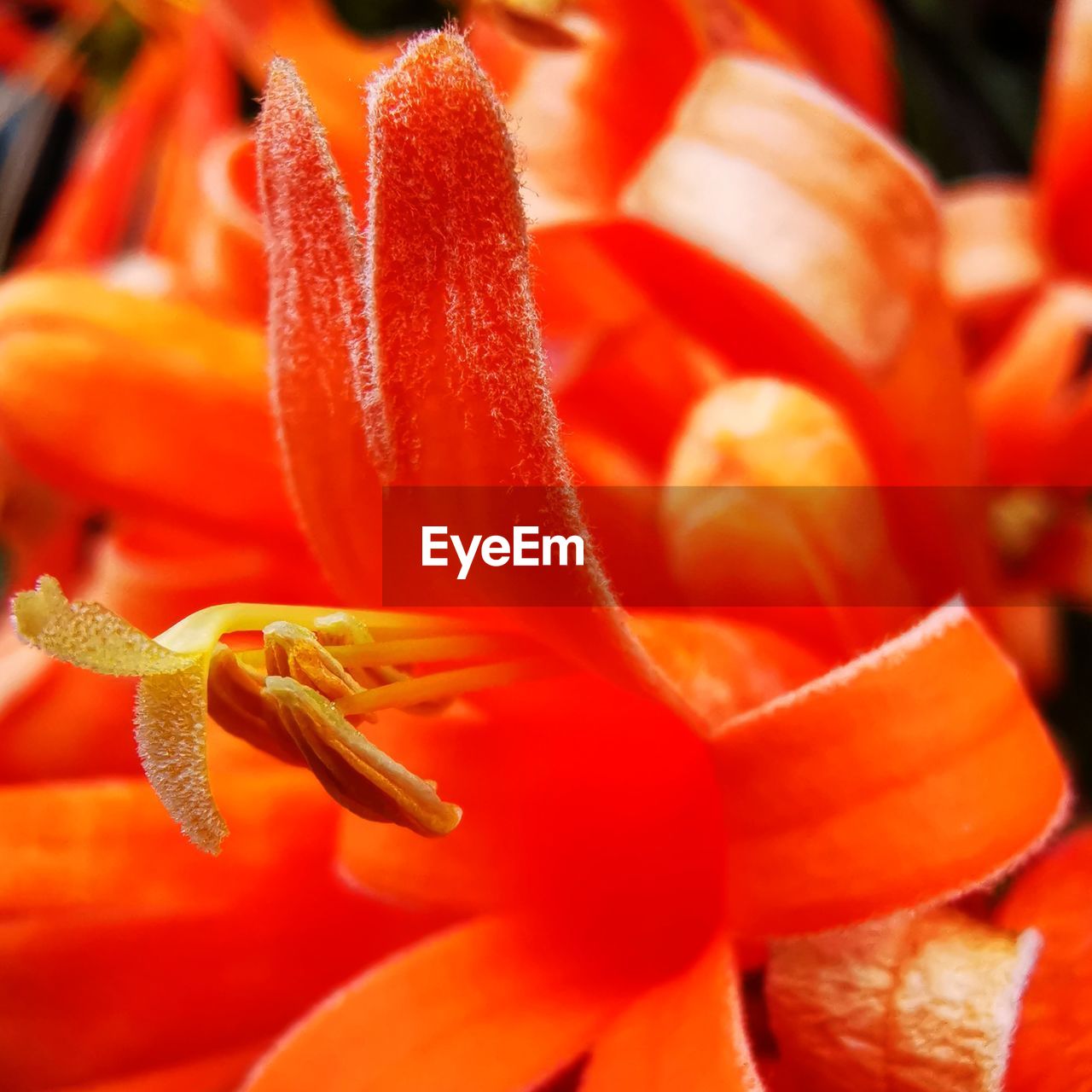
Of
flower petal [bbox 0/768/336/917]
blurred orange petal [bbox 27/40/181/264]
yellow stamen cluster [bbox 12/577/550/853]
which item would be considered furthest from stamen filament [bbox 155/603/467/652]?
blurred orange petal [bbox 27/40/181/264]

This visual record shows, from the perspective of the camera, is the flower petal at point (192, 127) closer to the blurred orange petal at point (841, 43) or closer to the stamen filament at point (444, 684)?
the blurred orange petal at point (841, 43)

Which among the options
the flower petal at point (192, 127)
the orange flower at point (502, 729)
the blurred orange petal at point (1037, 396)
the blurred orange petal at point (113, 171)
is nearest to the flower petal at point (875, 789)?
the orange flower at point (502, 729)

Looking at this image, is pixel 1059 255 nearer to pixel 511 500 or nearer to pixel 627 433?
pixel 627 433

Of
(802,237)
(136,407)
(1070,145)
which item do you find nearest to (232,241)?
(136,407)

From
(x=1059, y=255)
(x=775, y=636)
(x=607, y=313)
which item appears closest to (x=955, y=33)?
(x=1059, y=255)

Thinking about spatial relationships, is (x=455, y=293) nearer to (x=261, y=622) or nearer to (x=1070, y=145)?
(x=261, y=622)

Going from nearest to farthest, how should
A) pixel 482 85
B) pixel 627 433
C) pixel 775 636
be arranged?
pixel 482 85 < pixel 775 636 < pixel 627 433

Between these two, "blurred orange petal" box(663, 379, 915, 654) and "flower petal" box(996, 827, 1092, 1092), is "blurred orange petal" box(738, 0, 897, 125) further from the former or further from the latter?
"flower petal" box(996, 827, 1092, 1092)
